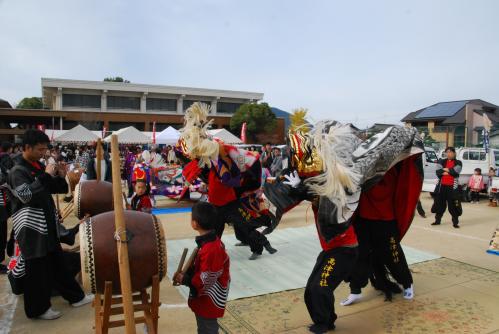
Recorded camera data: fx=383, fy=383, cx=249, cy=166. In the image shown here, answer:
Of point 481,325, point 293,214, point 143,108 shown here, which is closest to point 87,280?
point 481,325

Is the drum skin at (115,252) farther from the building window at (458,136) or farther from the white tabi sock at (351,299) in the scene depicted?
the building window at (458,136)

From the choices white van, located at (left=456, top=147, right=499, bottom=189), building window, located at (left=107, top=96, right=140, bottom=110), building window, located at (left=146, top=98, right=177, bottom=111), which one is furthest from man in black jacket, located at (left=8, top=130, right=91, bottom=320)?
building window, located at (left=146, top=98, right=177, bottom=111)

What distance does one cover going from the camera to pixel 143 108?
3688 centimetres

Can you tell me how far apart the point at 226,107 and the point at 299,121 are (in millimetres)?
38387

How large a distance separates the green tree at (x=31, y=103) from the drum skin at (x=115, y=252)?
54013 mm

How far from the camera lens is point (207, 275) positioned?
88.6 inches

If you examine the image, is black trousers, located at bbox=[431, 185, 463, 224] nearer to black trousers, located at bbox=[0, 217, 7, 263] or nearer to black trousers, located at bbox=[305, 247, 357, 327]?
black trousers, located at bbox=[305, 247, 357, 327]

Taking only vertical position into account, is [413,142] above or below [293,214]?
above

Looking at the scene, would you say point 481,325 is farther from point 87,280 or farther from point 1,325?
point 1,325

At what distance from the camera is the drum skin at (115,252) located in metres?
2.28

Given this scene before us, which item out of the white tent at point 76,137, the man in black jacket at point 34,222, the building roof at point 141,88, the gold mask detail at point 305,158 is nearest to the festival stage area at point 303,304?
the man in black jacket at point 34,222

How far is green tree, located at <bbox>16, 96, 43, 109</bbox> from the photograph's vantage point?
49406 millimetres

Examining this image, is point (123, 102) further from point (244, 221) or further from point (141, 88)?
point (244, 221)

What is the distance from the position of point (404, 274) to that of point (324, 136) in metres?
1.74
